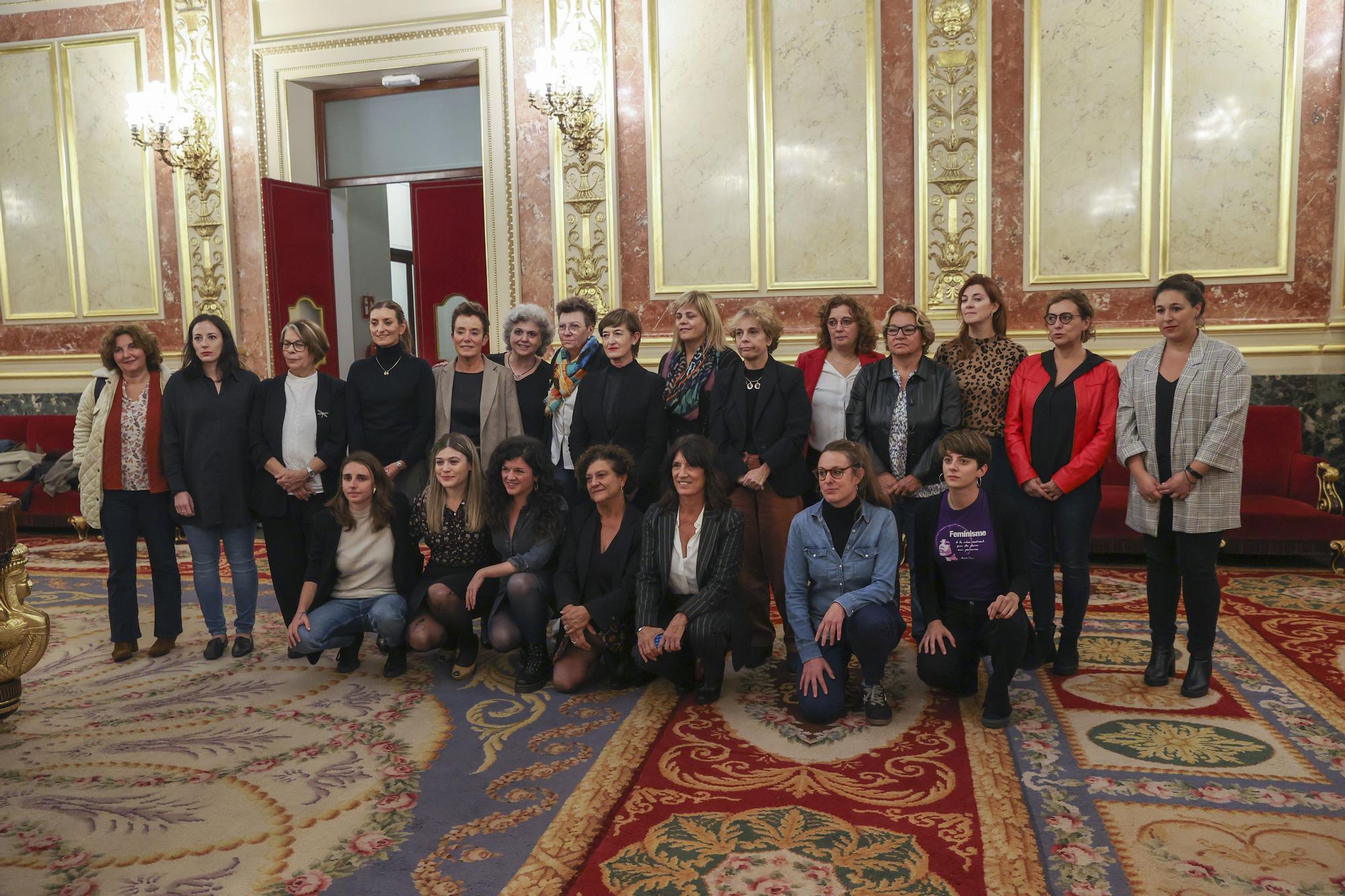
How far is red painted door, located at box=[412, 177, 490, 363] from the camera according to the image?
743 centimetres

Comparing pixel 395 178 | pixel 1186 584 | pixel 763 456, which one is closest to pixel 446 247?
pixel 395 178

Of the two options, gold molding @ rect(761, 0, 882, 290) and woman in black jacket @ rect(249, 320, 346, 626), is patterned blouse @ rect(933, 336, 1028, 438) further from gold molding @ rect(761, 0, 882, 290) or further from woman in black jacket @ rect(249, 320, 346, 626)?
woman in black jacket @ rect(249, 320, 346, 626)

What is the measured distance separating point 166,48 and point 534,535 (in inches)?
231

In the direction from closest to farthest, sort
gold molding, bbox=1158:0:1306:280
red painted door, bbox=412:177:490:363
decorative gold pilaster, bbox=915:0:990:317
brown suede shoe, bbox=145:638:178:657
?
1. brown suede shoe, bbox=145:638:178:657
2. gold molding, bbox=1158:0:1306:280
3. decorative gold pilaster, bbox=915:0:990:317
4. red painted door, bbox=412:177:490:363

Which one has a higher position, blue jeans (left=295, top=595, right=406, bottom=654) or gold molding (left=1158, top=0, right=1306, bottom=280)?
gold molding (left=1158, top=0, right=1306, bottom=280)

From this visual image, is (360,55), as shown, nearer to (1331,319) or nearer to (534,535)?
(534,535)

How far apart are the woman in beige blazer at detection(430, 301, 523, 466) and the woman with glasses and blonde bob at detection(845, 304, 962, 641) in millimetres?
1472

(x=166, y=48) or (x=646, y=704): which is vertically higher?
(x=166, y=48)

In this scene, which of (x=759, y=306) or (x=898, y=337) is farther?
(x=759, y=306)

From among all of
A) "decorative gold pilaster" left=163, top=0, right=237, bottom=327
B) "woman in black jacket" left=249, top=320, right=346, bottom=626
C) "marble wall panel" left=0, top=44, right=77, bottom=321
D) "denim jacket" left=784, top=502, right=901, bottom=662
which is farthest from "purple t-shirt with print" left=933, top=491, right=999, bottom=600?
"marble wall panel" left=0, top=44, right=77, bottom=321

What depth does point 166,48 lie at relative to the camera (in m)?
7.35

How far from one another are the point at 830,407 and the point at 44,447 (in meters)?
6.43

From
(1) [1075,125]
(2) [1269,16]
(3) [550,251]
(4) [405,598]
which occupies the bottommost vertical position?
(4) [405,598]

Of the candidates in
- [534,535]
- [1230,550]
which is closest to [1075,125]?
[1230,550]
